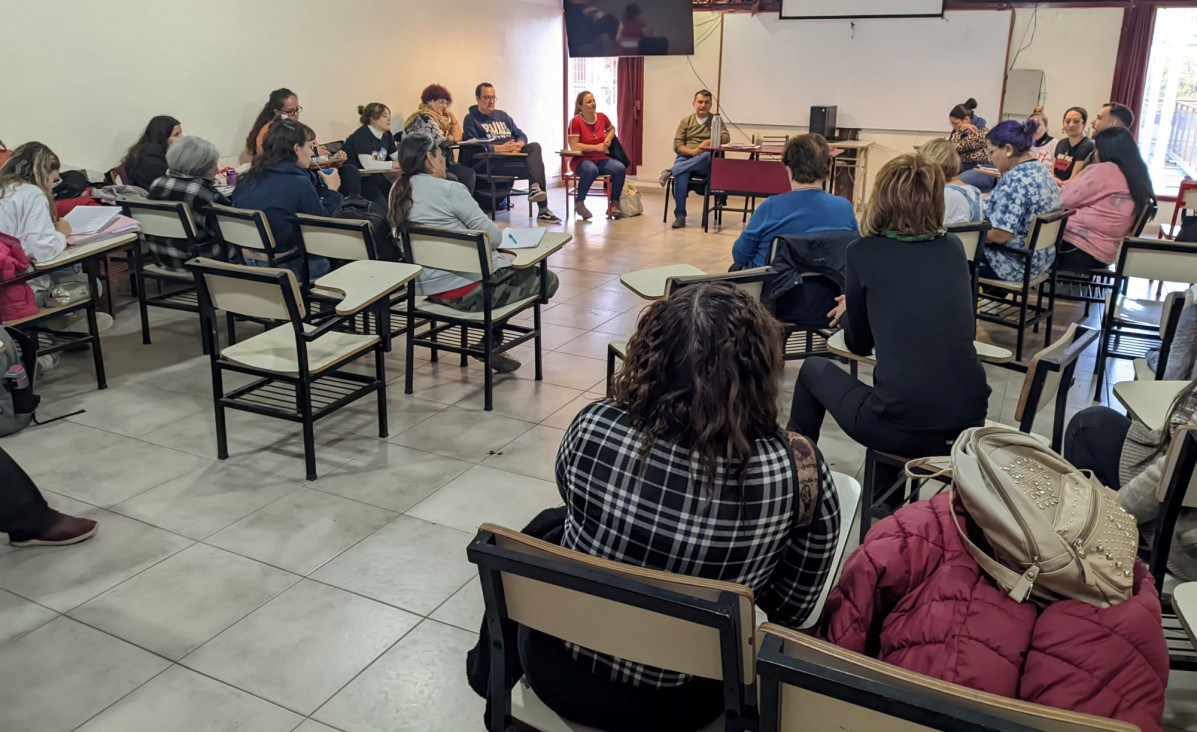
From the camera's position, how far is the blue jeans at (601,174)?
844 cm

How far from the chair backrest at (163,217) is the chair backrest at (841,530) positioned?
3.45 m

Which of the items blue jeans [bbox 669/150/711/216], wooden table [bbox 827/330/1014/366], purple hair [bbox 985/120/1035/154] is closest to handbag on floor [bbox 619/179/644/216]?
blue jeans [bbox 669/150/711/216]

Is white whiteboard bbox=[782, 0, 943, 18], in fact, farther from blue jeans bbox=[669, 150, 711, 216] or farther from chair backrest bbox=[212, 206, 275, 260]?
chair backrest bbox=[212, 206, 275, 260]

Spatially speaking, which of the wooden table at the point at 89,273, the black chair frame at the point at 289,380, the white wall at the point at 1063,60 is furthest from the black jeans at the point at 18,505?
the white wall at the point at 1063,60

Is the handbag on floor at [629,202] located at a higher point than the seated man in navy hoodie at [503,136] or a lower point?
lower

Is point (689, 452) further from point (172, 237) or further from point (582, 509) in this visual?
point (172, 237)

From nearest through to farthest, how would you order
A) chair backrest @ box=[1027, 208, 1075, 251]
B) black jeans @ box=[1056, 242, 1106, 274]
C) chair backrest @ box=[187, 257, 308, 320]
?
chair backrest @ box=[187, 257, 308, 320] < chair backrest @ box=[1027, 208, 1075, 251] < black jeans @ box=[1056, 242, 1106, 274]

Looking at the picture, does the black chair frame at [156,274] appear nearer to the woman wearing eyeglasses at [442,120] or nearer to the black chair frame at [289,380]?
the black chair frame at [289,380]

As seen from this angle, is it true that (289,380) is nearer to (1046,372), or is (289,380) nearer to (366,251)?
(366,251)

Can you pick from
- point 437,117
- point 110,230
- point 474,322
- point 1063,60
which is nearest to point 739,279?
point 474,322

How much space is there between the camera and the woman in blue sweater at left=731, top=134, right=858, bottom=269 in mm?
3656

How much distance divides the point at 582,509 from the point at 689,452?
0.20 meters

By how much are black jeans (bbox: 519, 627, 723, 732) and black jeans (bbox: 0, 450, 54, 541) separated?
1.84 meters

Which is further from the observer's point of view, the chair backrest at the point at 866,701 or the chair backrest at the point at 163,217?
the chair backrest at the point at 163,217
